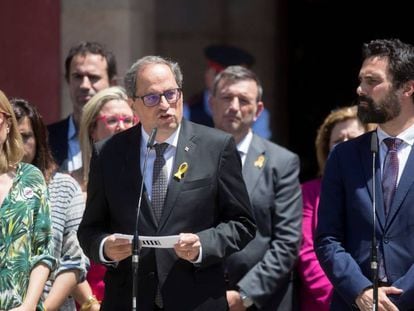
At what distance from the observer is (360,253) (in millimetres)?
7195

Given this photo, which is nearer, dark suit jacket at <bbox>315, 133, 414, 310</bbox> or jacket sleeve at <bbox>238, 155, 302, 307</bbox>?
dark suit jacket at <bbox>315, 133, 414, 310</bbox>

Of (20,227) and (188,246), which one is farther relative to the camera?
(20,227)

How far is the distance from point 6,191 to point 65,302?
960mm

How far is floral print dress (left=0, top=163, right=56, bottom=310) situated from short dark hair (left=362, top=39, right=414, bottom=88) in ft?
6.01

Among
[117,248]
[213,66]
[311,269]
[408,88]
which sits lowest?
[311,269]

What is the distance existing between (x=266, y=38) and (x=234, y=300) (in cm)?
502

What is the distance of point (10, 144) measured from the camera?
713 cm

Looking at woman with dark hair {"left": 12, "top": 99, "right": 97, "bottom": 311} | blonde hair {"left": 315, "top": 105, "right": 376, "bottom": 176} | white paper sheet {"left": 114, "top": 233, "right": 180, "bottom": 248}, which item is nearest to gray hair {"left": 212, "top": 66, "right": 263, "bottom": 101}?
blonde hair {"left": 315, "top": 105, "right": 376, "bottom": 176}

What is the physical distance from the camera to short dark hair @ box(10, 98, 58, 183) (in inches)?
307

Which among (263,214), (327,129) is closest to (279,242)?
(263,214)

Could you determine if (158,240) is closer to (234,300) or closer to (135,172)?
(135,172)

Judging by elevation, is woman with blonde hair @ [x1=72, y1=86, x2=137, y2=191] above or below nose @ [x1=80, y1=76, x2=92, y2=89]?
below

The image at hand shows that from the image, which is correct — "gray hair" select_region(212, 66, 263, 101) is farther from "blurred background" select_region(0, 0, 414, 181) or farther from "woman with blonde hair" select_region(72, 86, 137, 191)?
"blurred background" select_region(0, 0, 414, 181)

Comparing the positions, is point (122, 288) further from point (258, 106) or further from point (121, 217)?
point (258, 106)
